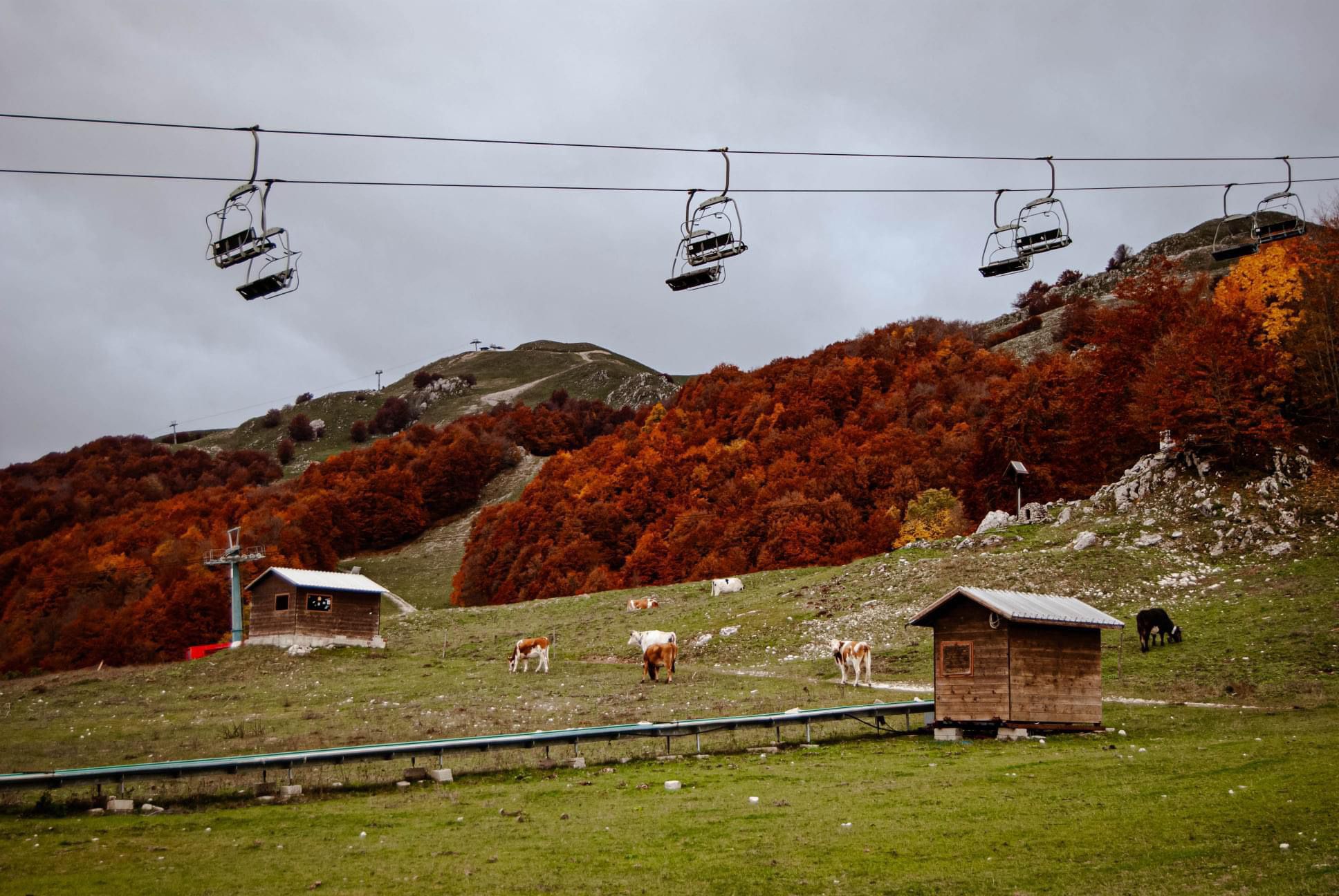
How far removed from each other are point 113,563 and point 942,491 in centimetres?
9151

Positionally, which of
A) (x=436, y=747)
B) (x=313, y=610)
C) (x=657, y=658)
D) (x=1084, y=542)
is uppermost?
(x=1084, y=542)

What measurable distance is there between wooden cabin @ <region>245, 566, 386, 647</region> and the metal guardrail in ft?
93.6

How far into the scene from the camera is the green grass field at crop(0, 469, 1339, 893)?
1266cm

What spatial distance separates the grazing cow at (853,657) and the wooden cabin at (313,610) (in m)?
25.8

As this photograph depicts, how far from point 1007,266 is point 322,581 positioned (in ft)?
126

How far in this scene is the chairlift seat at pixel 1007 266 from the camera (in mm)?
23859

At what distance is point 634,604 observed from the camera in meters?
59.8

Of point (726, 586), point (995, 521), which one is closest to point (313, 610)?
point (726, 586)

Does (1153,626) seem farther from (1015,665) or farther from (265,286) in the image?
(265,286)

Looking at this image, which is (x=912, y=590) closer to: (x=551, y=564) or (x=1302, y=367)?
(x=1302, y=367)

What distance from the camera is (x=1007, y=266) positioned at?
24.0 meters

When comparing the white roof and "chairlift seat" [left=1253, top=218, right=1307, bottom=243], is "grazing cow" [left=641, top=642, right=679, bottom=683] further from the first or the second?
"chairlift seat" [left=1253, top=218, right=1307, bottom=243]

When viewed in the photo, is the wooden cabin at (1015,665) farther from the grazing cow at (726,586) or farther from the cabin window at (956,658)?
the grazing cow at (726,586)

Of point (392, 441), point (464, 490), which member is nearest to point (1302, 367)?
point (464, 490)
